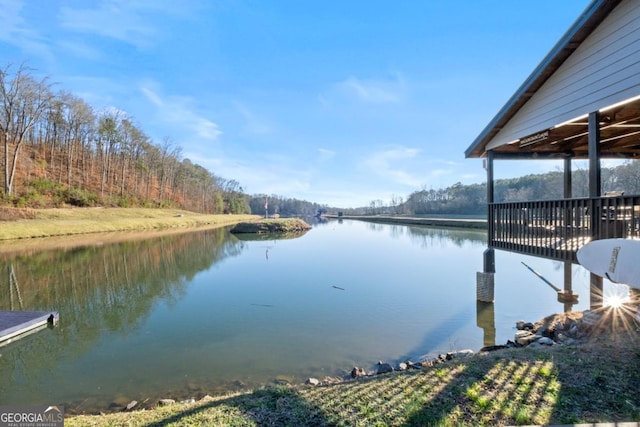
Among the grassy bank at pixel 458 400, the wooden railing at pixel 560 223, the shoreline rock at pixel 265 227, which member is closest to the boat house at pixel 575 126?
the wooden railing at pixel 560 223

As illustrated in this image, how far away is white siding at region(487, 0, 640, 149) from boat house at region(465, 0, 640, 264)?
0.01 meters

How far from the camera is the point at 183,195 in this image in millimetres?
52281

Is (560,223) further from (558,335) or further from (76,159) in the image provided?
(76,159)

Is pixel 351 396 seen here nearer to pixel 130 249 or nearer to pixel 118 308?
pixel 118 308

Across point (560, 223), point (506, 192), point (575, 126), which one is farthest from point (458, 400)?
point (506, 192)

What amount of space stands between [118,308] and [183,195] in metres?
49.5

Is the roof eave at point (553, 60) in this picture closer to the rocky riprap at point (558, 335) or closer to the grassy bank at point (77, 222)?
the rocky riprap at point (558, 335)

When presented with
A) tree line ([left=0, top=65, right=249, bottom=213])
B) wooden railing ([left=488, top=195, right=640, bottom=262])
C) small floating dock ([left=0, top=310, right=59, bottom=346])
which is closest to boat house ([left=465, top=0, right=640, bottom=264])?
wooden railing ([left=488, top=195, right=640, bottom=262])

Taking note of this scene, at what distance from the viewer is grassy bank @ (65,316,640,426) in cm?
219

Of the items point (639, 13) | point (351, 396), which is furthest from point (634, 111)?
point (351, 396)

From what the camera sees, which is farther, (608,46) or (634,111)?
(634,111)

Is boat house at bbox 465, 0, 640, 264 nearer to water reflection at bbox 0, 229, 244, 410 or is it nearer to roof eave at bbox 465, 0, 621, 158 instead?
roof eave at bbox 465, 0, 621, 158

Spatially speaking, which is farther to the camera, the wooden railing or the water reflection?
the water reflection

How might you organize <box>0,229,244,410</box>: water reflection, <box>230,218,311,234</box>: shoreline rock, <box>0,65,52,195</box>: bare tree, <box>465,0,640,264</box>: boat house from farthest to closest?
<box>230,218,311,234</box>: shoreline rock < <box>0,65,52,195</box>: bare tree < <box>0,229,244,410</box>: water reflection < <box>465,0,640,264</box>: boat house
